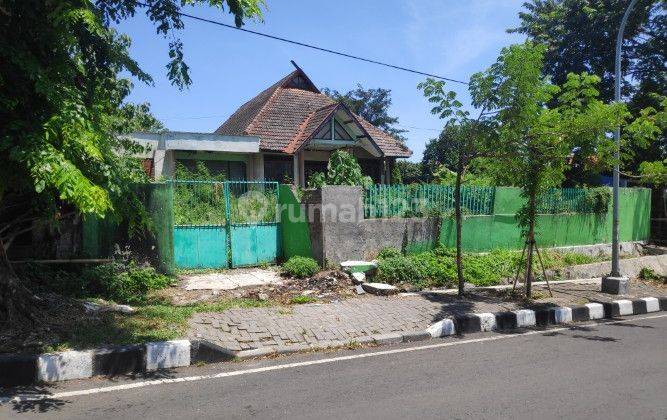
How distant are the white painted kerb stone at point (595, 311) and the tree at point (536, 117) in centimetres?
238

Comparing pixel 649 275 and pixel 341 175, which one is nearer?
pixel 341 175

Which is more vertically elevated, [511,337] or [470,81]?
[470,81]

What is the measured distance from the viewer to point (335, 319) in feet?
23.3

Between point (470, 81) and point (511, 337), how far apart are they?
419cm

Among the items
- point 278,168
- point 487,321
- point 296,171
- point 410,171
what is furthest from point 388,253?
point 410,171

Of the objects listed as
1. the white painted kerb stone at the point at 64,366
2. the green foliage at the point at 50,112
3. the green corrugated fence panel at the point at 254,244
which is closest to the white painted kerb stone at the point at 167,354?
the white painted kerb stone at the point at 64,366

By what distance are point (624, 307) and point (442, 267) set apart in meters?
3.37

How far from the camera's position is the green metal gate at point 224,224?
9727 mm

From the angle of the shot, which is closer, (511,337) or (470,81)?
(511,337)

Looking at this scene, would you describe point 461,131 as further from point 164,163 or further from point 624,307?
point 164,163

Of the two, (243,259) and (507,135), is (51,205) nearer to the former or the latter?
(243,259)

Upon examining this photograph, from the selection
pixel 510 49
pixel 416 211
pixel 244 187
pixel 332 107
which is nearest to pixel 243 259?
pixel 244 187

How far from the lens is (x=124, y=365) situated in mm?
5191

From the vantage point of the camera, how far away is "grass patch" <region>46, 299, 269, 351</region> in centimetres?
544
